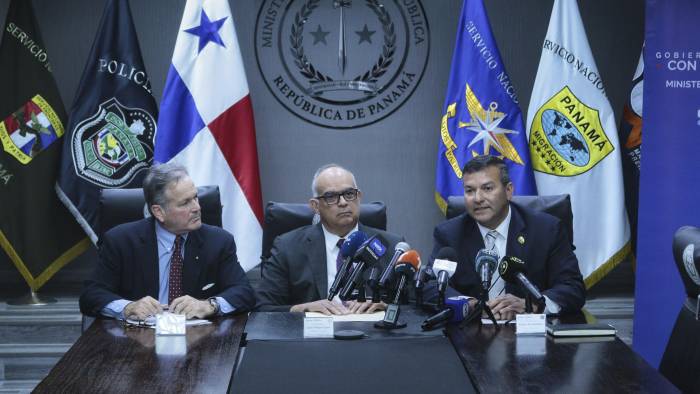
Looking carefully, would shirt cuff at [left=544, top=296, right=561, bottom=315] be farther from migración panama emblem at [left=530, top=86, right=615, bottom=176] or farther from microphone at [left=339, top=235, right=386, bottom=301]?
migración panama emblem at [left=530, top=86, right=615, bottom=176]

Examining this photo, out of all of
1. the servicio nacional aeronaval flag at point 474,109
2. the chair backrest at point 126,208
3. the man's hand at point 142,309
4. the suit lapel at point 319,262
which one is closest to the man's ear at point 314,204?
the suit lapel at point 319,262

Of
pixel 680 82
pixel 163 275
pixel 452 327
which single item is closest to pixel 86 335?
pixel 163 275

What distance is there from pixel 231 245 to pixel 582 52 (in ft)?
8.55

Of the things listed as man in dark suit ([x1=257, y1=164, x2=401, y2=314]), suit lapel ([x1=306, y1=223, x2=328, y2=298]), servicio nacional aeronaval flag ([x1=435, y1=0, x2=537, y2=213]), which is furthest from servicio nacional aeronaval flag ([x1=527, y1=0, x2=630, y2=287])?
suit lapel ([x1=306, y1=223, x2=328, y2=298])

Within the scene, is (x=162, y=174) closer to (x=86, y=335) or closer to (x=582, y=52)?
(x=86, y=335)

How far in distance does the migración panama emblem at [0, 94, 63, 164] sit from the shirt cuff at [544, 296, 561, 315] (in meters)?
3.10

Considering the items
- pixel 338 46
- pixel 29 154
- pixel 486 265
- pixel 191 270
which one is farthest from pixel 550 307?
pixel 29 154

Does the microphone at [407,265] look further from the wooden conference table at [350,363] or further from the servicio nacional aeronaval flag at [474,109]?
the servicio nacional aeronaval flag at [474,109]

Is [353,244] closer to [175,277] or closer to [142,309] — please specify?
[142,309]

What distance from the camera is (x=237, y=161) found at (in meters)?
4.97

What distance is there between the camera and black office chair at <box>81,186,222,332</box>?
3520mm

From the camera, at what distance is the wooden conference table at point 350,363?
2049 mm

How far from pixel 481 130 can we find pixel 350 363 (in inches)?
112

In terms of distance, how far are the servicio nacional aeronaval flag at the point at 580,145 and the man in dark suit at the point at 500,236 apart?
1442 mm
